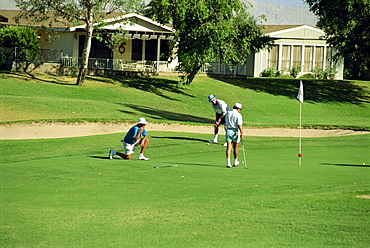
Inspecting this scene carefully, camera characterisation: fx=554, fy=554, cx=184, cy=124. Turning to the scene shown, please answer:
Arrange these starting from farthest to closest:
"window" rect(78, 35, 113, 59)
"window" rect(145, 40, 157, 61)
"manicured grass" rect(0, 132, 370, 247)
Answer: "window" rect(145, 40, 157, 61) < "window" rect(78, 35, 113, 59) < "manicured grass" rect(0, 132, 370, 247)

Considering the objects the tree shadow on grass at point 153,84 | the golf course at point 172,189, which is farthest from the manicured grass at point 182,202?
the tree shadow on grass at point 153,84

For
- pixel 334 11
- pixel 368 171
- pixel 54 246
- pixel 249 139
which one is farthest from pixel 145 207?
pixel 334 11

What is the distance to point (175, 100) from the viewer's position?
39969 mm

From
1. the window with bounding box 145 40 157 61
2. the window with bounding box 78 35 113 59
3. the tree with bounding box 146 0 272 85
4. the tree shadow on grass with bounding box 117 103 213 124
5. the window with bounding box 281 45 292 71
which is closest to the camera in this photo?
the tree shadow on grass with bounding box 117 103 213 124

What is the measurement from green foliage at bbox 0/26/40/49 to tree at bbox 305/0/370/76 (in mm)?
22995

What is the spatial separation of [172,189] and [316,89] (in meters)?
39.1

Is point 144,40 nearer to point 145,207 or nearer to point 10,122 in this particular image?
point 10,122

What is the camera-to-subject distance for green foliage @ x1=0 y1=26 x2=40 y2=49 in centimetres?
4253

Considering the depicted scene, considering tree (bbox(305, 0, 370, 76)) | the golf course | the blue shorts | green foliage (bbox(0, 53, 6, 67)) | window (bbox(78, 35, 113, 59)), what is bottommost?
the golf course

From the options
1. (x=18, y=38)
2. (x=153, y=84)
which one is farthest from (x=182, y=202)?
(x=18, y=38)

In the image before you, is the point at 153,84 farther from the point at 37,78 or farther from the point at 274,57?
the point at 274,57

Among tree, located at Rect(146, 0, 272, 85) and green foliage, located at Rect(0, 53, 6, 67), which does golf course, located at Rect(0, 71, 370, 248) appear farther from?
green foliage, located at Rect(0, 53, 6, 67)

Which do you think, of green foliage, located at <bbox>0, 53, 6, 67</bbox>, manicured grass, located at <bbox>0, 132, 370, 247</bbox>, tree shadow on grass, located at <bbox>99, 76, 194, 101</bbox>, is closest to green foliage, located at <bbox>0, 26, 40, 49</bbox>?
green foliage, located at <bbox>0, 53, 6, 67</bbox>

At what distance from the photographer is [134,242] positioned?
773cm
